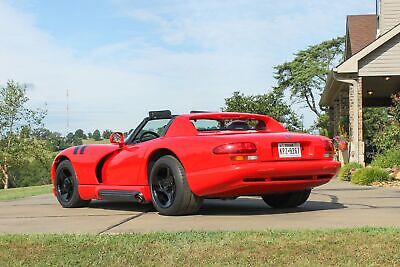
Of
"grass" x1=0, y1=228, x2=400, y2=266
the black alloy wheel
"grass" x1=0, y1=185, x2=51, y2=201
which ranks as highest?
the black alloy wheel

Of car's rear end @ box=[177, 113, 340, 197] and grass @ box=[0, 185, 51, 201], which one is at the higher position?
car's rear end @ box=[177, 113, 340, 197]

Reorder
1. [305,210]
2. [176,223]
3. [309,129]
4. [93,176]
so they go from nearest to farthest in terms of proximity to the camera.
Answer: [176,223]
[305,210]
[93,176]
[309,129]

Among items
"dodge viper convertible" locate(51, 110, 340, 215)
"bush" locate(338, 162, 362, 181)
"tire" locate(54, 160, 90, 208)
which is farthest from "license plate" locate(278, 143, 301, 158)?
"bush" locate(338, 162, 362, 181)

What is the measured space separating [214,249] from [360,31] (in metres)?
20.3

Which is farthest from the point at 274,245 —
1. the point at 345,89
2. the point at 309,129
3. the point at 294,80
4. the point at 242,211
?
the point at 294,80

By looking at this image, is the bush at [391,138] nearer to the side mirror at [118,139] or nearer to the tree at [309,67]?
the side mirror at [118,139]

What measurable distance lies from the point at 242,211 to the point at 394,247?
3.07 meters

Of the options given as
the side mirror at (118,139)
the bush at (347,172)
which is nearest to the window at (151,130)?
the side mirror at (118,139)

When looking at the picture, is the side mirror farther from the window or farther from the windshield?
the windshield

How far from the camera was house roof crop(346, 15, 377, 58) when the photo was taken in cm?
2192

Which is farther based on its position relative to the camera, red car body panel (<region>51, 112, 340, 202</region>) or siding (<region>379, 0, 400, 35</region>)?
siding (<region>379, 0, 400, 35</region>)

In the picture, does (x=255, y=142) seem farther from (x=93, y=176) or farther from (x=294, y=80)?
(x=294, y=80)

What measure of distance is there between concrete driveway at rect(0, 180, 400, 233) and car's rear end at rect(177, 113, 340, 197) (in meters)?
0.34

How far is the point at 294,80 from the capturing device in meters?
49.9
